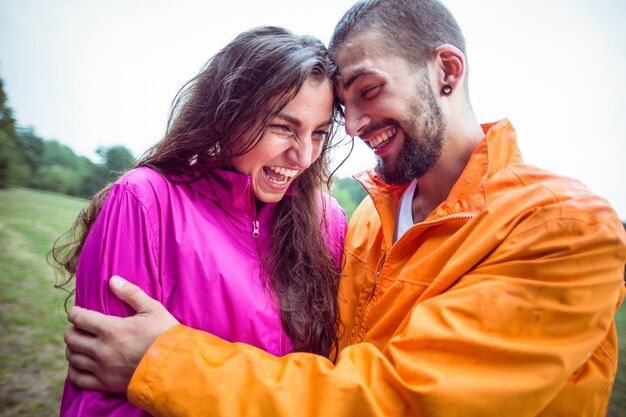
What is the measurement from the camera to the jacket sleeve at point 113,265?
115 centimetres

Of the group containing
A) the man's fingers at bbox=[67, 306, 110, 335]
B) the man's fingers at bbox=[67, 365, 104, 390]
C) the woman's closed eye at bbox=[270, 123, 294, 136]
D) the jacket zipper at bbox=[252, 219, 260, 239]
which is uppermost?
the woman's closed eye at bbox=[270, 123, 294, 136]

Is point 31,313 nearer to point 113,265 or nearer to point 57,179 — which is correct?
point 57,179

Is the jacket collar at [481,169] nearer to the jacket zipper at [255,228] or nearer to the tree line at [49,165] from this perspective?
the jacket zipper at [255,228]

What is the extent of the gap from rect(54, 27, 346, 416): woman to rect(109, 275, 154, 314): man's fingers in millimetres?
39

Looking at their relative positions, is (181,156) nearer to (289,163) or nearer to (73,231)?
(289,163)

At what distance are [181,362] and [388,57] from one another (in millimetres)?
1715

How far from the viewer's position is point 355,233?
85.0 inches

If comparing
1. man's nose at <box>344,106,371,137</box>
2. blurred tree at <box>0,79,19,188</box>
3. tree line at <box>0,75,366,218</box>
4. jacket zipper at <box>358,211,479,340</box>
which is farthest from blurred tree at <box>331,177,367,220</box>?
blurred tree at <box>0,79,19,188</box>

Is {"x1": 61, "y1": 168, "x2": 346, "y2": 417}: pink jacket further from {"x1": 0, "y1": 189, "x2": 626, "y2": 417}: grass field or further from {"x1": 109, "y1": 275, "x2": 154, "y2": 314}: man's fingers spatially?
{"x1": 0, "y1": 189, "x2": 626, "y2": 417}: grass field

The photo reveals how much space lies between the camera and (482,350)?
108 centimetres

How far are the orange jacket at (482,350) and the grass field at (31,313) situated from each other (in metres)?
2.08

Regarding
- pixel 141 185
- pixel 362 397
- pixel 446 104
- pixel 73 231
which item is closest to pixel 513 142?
pixel 446 104

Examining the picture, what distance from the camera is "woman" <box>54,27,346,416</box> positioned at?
4.07 ft

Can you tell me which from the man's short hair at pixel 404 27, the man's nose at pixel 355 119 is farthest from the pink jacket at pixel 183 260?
the man's short hair at pixel 404 27
